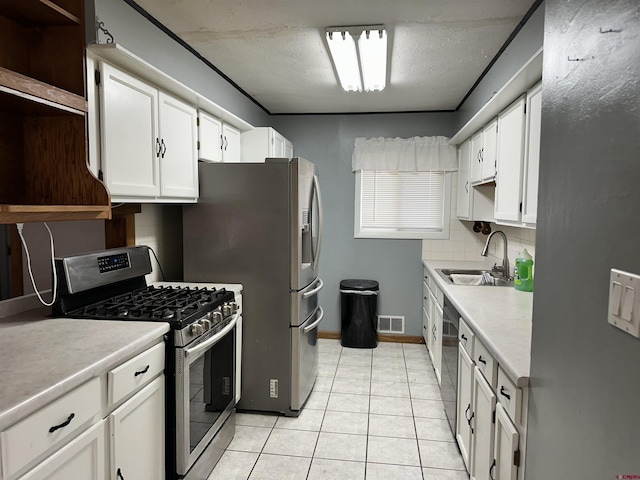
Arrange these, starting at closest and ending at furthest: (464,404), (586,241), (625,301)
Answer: (625,301), (586,241), (464,404)

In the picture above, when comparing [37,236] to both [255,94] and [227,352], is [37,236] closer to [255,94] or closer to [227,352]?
[227,352]

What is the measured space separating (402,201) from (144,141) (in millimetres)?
3077

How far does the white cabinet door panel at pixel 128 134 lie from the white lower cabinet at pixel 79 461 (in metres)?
1.00

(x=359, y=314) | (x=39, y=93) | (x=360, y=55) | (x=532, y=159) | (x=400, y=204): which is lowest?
(x=359, y=314)

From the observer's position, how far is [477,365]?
1935 millimetres

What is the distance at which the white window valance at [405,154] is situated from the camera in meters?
4.41

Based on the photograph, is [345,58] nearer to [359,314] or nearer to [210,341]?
[210,341]

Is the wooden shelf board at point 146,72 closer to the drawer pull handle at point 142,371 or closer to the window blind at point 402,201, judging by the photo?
the drawer pull handle at point 142,371

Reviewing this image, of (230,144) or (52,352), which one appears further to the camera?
(230,144)

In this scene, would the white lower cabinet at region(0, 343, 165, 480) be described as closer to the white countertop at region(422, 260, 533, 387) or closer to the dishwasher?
the white countertop at region(422, 260, 533, 387)

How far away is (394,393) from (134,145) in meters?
2.55

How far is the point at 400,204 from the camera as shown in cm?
461

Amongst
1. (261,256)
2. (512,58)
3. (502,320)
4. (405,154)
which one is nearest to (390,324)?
(405,154)

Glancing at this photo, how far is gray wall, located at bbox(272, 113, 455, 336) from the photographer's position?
15.0 ft
